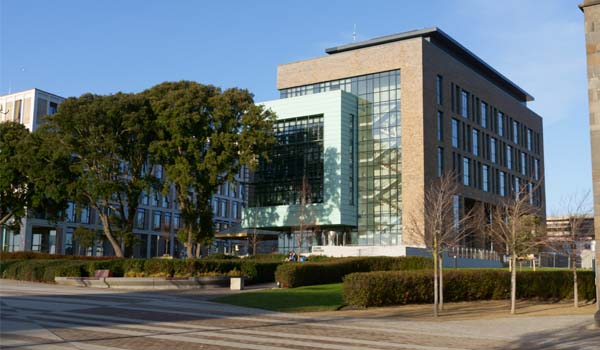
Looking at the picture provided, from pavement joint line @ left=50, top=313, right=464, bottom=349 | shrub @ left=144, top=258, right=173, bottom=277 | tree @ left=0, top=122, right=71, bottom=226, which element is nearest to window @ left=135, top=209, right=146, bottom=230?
tree @ left=0, top=122, right=71, bottom=226

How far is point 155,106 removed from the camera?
48969mm

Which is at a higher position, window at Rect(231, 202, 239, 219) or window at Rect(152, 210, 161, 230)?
window at Rect(231, 202, 239, 219)

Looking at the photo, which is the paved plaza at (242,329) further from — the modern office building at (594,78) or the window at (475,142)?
the window at (475,142)

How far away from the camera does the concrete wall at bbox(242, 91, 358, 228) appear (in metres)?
65.6

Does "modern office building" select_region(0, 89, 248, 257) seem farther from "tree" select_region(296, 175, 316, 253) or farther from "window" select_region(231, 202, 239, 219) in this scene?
"window" select_region(231, 202, 239, 219)

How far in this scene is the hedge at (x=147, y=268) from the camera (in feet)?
118

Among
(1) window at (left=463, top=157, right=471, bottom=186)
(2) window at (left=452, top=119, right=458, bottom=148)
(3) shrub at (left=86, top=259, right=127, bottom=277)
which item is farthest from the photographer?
(1) window at (left=463, top=157, right=471, bottom=186)

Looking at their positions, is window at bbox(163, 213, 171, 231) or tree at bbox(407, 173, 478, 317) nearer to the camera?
tree at bbox(407, 173, 478, 317)

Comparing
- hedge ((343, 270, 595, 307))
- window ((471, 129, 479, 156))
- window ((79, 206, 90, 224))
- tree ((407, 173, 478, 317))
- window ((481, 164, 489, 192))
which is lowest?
hedge ((343, 270, 595, 307))

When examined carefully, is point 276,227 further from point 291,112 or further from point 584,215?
point 584,215

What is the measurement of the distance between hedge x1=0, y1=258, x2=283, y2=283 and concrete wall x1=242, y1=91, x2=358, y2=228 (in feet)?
88.0

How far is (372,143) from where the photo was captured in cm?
6756

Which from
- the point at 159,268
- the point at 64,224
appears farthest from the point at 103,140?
the point at 64,224

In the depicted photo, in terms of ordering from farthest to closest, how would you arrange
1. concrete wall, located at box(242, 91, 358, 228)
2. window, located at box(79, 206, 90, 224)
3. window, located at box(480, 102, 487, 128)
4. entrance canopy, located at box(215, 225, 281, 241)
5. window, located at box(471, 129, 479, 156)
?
window, located at box(79, 206, 90, 224)
window, located at box(480, 102, 487, 128)
window, located at box(471, 129, 479, 156)
entrance canopy, located at box(215, 225, 281, 241)
concrete wall, located at box(242, 91, 358, 228)
